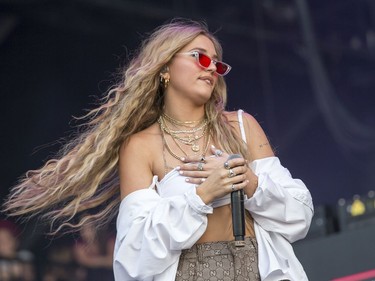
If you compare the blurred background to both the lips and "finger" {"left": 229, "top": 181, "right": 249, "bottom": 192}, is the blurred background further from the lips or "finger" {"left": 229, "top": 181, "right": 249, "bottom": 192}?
"finger" {"left": 229, "top": 181, "right": 249, "bottom": 192}

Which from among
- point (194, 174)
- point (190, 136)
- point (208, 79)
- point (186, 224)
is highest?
point (208, 79)

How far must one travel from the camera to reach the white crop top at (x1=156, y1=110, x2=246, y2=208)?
3.64 meters

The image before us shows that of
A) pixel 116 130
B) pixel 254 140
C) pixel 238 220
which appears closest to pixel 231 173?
pixel 238 220

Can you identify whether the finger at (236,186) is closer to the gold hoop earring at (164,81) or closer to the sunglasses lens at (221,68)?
the sunglasses lens at (221,68)

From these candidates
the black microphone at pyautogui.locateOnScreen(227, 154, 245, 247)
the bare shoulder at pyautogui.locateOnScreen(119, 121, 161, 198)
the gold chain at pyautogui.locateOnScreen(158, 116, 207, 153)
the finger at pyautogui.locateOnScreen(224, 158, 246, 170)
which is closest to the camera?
the black microphone at pyautogui.locateOnScreen(227, 154, 245, 247)

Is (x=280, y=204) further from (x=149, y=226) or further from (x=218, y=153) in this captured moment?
(x=149, y=226)

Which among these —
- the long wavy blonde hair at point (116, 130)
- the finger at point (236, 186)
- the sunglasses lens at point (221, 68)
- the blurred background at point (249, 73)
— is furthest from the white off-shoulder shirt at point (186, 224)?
the blurred background at point (249, 73)

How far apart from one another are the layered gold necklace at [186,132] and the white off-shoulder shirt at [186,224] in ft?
0.54

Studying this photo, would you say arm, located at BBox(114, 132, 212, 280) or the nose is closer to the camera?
arm, located at BBox(114, 132, 212, 280)

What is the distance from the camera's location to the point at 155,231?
3.51 metres

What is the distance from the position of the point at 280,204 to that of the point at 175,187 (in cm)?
38

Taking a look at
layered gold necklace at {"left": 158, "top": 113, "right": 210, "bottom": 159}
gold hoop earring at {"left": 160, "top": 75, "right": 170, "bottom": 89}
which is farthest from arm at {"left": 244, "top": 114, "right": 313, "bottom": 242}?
gold hoop earring at {"left": 160, "top": 75, "right": 170, "bottom": 89}

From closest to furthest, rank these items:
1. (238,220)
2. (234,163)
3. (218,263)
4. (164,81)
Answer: (238,220) < (234,163) < (218,263) < (164,81)

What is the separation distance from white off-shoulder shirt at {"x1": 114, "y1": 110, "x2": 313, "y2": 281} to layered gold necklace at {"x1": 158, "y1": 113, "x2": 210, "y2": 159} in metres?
0.16
